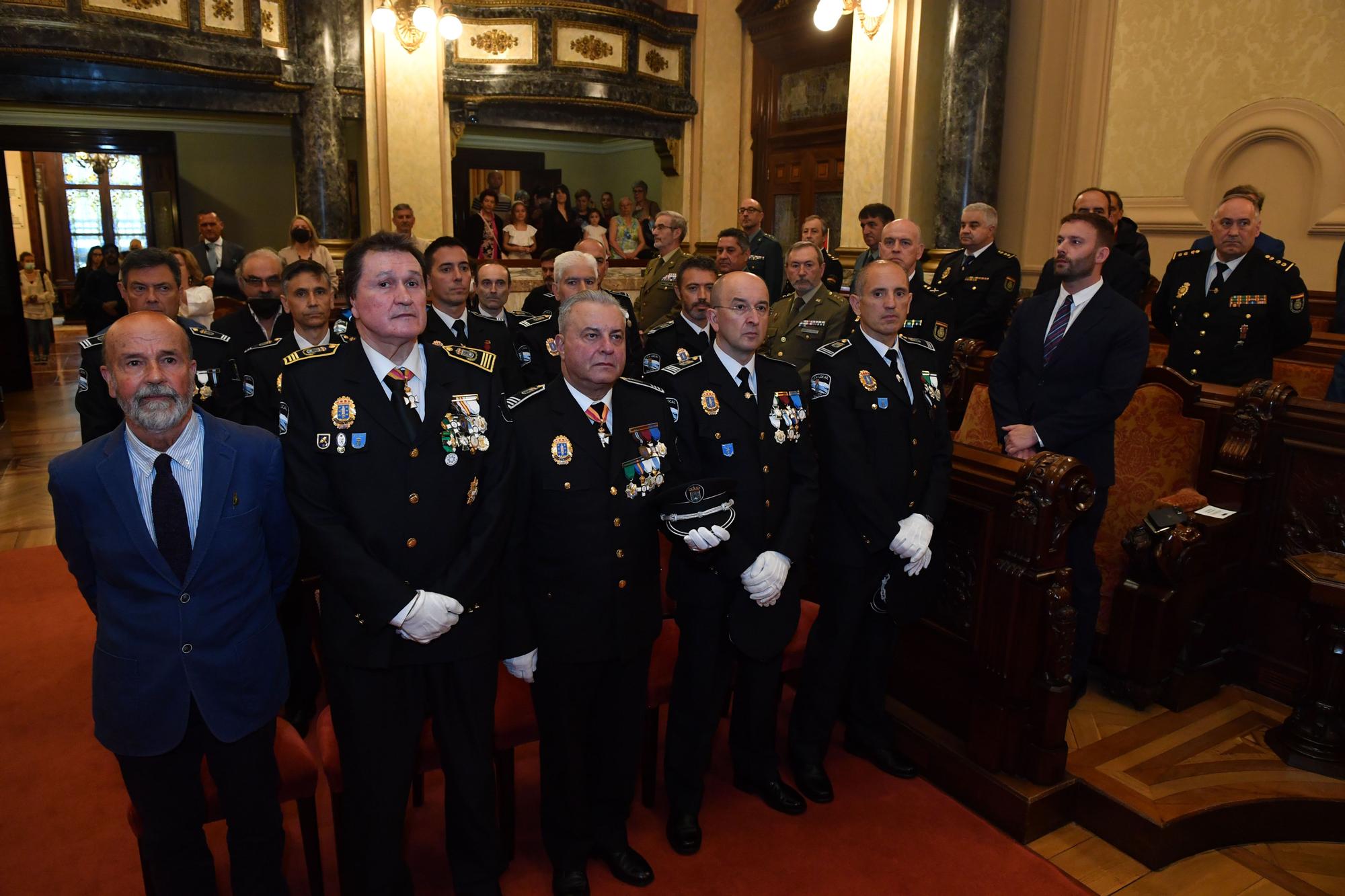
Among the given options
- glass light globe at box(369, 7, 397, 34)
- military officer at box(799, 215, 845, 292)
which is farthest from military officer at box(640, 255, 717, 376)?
glass light globe at box(369, 7, 397, 34)

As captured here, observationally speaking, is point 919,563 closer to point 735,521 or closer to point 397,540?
point 735,521

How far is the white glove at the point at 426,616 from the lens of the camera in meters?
1.86

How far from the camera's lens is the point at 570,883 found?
2205mm

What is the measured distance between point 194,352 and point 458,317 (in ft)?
3.36

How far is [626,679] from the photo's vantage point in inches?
87.4

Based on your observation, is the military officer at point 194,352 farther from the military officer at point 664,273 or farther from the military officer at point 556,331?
the military officer at point 664,273

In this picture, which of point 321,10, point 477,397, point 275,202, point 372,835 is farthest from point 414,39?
point 372,835

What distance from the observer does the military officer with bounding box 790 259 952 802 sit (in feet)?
8.24

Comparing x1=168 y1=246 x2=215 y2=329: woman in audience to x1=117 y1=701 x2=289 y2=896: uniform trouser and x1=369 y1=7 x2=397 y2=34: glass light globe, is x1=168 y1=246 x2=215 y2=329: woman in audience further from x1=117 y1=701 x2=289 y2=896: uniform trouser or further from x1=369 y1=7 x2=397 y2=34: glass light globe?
x1=369 y1=7 x2=397 y2=34: glass light globe

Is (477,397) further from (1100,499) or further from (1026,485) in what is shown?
(1100,499)

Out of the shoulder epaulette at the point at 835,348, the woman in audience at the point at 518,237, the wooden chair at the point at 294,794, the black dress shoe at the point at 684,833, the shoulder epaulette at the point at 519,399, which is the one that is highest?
the woman in audience at the point at 518,237

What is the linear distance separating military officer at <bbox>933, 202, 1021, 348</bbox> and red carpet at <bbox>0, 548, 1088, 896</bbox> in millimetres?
2488

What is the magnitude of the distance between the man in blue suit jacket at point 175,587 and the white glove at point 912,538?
60.8 inches

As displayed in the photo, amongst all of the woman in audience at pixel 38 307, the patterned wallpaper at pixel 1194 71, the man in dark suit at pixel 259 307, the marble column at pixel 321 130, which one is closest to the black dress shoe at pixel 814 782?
the man in dark suit at pixel 259 307
